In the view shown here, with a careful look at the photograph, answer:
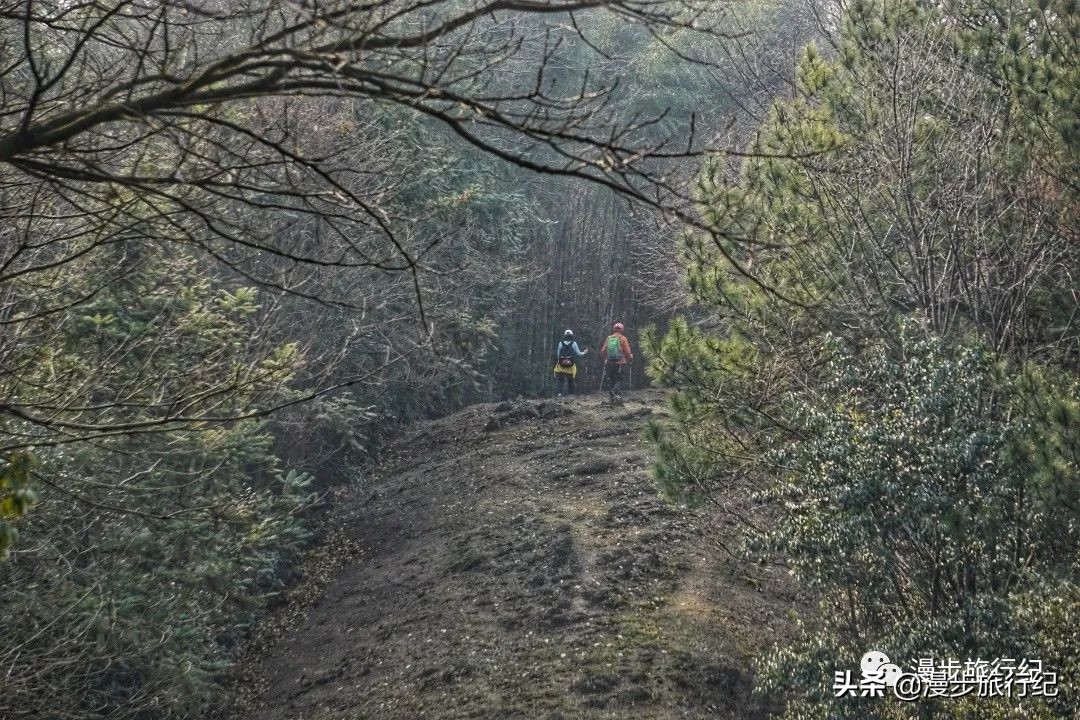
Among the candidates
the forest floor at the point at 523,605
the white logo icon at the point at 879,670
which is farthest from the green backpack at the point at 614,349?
the white logo icon at the point at 879,670

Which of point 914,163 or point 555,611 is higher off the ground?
point 914,163

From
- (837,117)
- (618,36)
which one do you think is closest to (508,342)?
(618,36)

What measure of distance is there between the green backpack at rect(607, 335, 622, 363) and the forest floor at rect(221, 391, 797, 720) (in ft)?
8.86

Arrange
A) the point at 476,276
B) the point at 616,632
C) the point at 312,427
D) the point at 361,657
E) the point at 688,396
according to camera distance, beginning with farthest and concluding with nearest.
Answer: the point at 476,276 → the point at 312,427 → the point at 361,657 → the point at 616,632 → the point at 688,396

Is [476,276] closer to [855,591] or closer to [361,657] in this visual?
[361,657]

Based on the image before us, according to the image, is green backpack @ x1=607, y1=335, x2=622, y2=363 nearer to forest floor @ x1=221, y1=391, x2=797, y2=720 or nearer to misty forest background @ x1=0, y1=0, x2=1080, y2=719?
forest floor @ x1=221, y1=391, x2=797, y2=720

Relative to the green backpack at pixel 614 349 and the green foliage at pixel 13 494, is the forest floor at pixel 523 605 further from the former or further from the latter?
the green foliage at pixel 13 494

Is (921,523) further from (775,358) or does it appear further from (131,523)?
(131,523)

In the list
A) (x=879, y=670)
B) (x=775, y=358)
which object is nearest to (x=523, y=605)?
(x=775, y=358)

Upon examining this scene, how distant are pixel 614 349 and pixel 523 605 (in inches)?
372

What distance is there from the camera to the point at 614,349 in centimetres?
2225

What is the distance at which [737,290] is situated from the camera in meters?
10.3

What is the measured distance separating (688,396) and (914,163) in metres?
2.88

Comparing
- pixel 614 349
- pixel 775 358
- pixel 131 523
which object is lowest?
pixel 131 523
